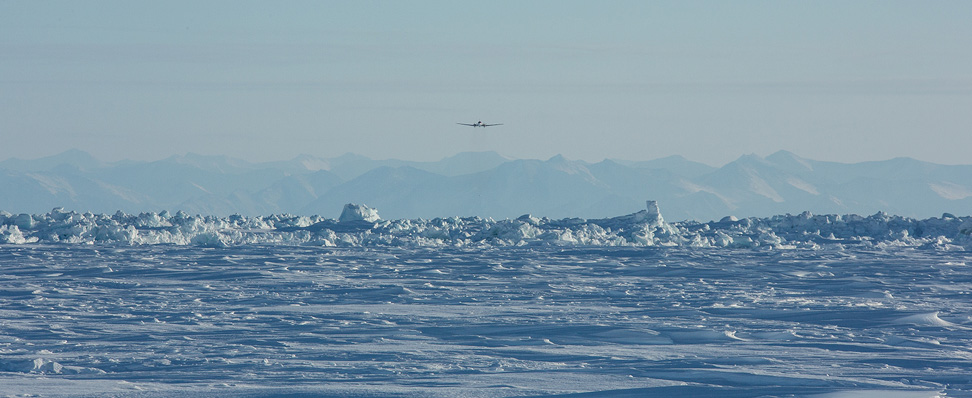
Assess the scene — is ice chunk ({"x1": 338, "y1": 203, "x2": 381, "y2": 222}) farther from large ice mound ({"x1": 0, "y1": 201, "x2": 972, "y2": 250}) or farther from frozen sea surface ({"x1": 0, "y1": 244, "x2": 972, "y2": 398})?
frozen sea surface ({"x1": 0, "y1": 244, "x2": 972, "y2": 398})

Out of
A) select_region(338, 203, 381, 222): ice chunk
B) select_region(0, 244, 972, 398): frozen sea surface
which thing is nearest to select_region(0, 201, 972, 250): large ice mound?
select_region(338, 203, 381, 222): ice chunk

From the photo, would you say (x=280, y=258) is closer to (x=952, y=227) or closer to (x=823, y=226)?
(x=823, y=226)

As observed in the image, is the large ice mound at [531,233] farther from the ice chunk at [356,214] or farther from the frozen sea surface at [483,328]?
the frozen sea surface at [483,328]

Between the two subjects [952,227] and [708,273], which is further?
[952,227]

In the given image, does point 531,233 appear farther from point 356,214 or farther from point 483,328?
point 483,328

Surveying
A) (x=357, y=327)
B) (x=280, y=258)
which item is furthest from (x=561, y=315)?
(x=280, y=258)

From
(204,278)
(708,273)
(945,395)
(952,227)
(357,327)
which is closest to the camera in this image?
(945,395)
